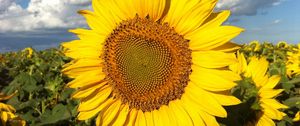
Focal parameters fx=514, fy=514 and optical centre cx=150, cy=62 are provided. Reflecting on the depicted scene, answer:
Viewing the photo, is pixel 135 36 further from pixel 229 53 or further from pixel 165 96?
pixel 229 53

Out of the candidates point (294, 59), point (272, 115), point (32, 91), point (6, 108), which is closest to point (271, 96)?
point (272, 115)

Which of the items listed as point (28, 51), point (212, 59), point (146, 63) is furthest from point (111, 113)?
point (28, 51)

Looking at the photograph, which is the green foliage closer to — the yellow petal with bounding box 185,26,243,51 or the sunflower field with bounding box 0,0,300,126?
the sunflower field with bounding box 0,0,300,126

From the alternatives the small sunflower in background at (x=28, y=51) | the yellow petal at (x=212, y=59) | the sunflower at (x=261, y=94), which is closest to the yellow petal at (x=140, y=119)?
the yellow petal at (x=212, y=59)

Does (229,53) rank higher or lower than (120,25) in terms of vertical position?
lower

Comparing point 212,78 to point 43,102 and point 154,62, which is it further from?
point 43,102

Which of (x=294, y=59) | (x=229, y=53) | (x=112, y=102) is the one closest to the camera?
(x=229, y=53)

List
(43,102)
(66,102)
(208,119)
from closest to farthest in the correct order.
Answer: (208,119), (66,102), (43,102)
